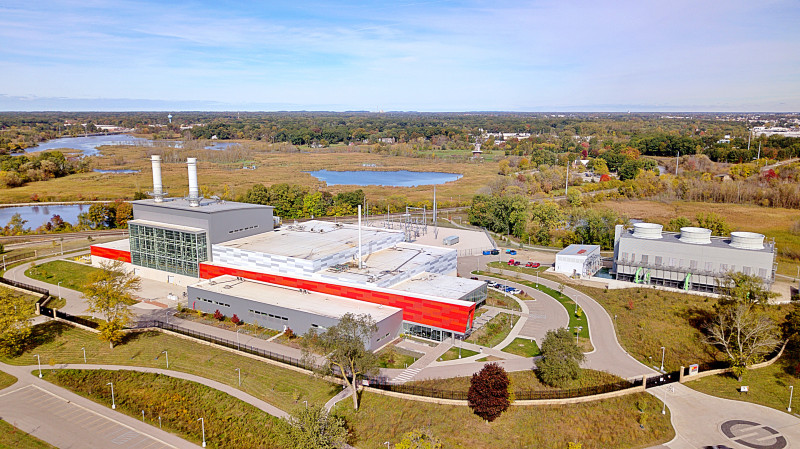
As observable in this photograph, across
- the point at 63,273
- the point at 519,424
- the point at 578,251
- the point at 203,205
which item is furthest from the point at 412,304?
the point at 63,273

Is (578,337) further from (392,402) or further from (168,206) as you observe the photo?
(168,206)

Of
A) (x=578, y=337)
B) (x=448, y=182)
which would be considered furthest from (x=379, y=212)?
(x=578, y=337)

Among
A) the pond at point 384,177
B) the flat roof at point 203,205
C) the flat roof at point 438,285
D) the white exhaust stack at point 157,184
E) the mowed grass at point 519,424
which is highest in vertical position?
the white exhaust stack at point 157,184

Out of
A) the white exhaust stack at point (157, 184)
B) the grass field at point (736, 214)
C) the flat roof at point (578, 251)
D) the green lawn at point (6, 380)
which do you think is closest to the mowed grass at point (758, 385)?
the flat roof at point (578, 251)

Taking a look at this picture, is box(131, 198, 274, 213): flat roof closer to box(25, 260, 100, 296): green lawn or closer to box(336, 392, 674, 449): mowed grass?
box(25, 260, 100, 296): green lawn

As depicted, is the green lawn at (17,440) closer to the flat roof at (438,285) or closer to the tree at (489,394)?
the tree at (489,394)

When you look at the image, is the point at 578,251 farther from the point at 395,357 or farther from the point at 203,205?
the point at 203,205
